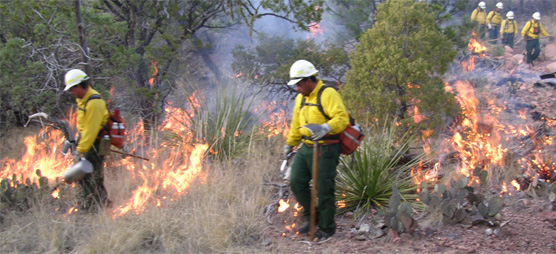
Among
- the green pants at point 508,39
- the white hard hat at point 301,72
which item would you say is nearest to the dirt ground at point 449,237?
the white hard hat at point 301,72

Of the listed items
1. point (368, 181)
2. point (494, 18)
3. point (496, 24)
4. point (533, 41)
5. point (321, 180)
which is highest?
point (494, 18)

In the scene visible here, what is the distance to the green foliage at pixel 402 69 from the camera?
7.00 meters

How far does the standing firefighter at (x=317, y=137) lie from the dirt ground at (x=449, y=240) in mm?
236

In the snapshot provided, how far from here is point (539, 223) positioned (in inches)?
202

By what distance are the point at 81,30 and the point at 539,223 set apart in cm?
588

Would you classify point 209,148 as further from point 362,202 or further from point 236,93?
point 362,202

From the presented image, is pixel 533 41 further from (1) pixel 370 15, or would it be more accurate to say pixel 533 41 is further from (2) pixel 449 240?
(2) pixel 449 240

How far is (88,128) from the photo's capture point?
4863 mm

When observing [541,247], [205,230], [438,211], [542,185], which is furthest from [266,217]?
[542,185]

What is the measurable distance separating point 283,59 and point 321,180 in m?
7.72

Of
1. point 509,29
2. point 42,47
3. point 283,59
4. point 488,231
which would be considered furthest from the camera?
point 509,29

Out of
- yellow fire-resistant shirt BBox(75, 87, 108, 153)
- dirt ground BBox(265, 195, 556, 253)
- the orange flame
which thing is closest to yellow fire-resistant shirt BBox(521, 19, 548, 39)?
dirt ground BBox(265, 195, 556, 253)

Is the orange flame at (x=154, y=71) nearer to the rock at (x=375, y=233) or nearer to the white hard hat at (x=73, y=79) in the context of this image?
the white hard hat at (x=73, y=79)

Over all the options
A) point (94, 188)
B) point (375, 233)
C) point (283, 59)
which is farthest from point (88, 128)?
point (283, 59)
